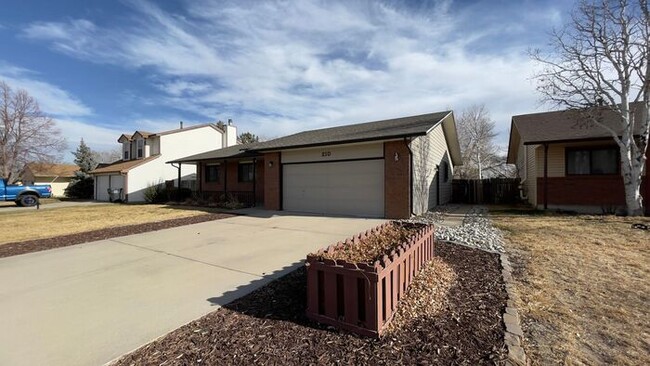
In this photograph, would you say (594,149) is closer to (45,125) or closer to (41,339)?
(41,339)

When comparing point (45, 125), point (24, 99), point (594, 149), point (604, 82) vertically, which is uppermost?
point (24, 99)

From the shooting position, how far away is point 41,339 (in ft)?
10.3

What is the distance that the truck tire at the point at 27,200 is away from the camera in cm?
2088

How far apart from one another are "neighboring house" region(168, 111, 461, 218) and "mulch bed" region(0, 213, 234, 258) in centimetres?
446

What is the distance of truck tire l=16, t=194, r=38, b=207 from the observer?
20878 millimetres

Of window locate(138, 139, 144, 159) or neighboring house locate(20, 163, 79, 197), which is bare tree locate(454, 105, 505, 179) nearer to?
window locate(138, 139, 144, 159)

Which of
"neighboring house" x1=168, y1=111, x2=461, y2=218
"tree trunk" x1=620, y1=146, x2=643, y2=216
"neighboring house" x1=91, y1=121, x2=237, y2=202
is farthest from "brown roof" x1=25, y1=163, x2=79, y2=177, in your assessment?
"tree trunk" x1=620, y1=146, x2=643, y2=216

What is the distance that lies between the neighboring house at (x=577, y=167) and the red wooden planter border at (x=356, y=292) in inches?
511

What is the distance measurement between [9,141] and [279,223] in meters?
40.4

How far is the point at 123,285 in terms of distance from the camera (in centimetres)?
471

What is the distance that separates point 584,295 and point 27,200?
29.6 metres

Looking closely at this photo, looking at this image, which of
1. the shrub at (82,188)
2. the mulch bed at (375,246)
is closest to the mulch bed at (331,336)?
the mulch bed at (375,246)

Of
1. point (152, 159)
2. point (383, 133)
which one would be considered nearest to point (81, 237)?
point (383, 133)

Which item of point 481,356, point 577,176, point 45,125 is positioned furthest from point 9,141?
point 577,176
